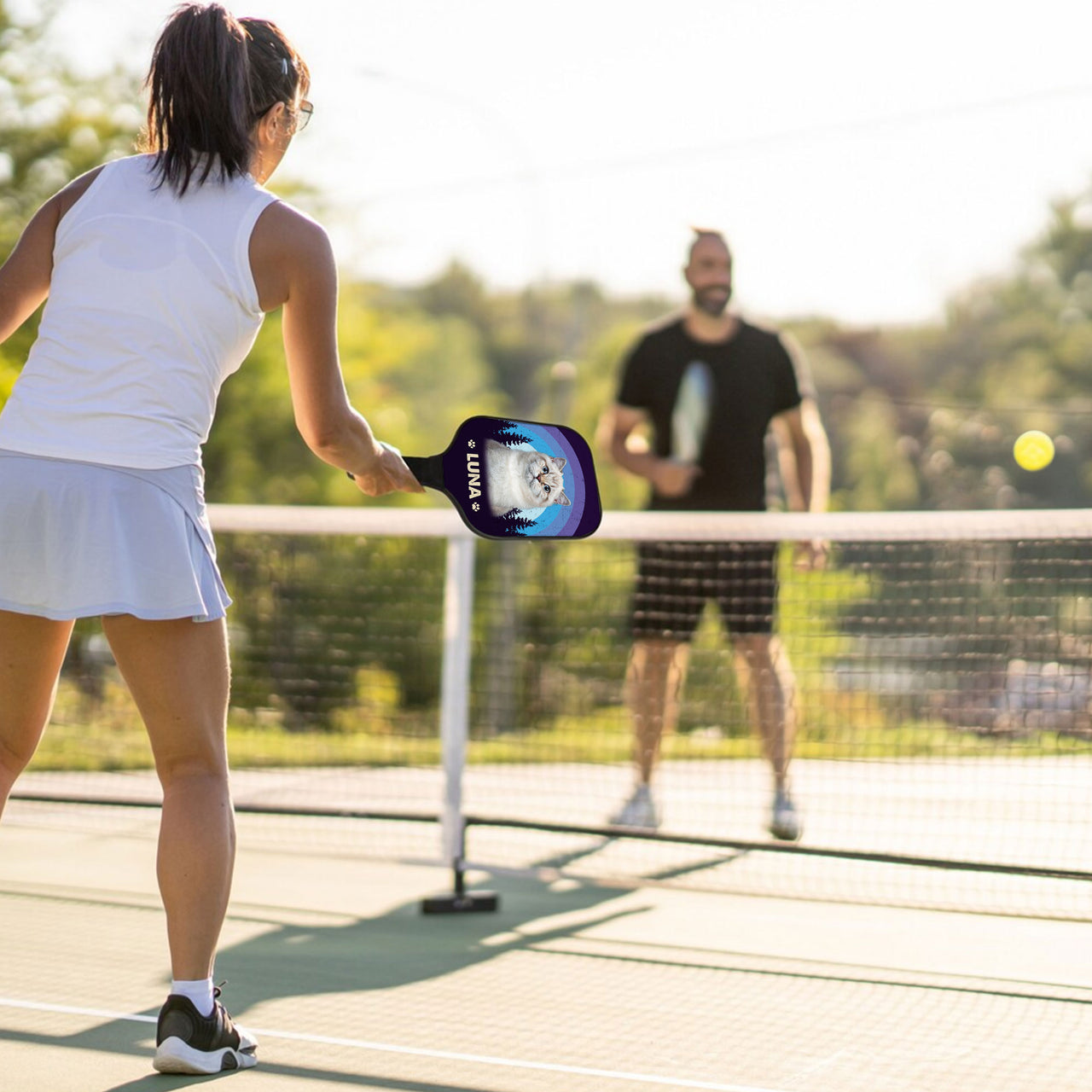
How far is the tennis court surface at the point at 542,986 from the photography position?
11.9 ft

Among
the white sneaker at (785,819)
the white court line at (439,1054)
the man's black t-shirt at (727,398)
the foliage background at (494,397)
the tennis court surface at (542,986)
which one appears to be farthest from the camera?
the foliage background at (494,397)

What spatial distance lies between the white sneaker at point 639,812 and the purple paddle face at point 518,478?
2.70m

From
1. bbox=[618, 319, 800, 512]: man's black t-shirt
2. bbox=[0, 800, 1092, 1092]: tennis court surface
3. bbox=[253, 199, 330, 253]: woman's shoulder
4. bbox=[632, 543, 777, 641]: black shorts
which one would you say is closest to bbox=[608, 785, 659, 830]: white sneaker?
bbox=[0, 800, 1092, 1092]: tennis court surface

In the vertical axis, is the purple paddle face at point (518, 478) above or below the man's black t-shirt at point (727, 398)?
below

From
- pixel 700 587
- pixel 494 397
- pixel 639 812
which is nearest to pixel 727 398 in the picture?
pixel 700 587

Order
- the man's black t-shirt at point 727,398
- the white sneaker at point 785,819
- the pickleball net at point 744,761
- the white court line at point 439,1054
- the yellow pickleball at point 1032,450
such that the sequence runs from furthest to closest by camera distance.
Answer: the yellow pickleball at point 1032,450 → the man's black t-shirt at point 727,398 → the white sneaker at point 785,819 → the pickleball net at point 744,761 → the white court line at point 439,1054

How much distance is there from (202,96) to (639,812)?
3592mm

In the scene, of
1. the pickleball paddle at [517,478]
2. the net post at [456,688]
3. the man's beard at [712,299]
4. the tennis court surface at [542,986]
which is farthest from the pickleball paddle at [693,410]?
the pickleball paddle at [517,478]

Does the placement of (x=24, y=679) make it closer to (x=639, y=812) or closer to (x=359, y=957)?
(x=359, y=957)

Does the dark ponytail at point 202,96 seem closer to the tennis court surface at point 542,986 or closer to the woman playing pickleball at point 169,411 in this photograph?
the woman playing pickleball at point 169,411

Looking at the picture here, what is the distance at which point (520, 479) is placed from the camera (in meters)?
3.70

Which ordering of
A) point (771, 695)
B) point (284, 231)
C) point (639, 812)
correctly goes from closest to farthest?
point (284, 231), point (639, 812), point (771, 695)

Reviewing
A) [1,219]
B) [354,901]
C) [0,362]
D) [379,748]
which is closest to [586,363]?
[1,219]

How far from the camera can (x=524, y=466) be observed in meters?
3.71
